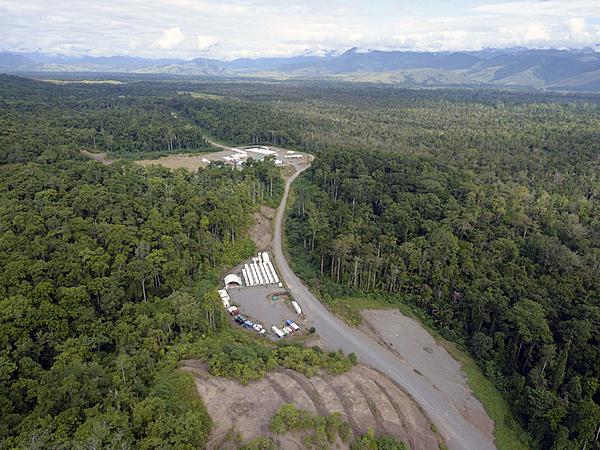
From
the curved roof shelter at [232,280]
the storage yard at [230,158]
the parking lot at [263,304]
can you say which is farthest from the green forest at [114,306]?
the storage yard at [230,158]

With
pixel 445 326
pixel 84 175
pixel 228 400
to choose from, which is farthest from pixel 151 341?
pixel 84 175

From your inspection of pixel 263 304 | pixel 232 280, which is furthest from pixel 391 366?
pixel 232 280

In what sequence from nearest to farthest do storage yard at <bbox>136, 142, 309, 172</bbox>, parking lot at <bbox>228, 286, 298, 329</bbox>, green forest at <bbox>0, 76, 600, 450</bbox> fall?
green forest at <bbox>0, 76, 600, 450</bbox>, parking lot at <bbox>228, 286, 298, 329</bbox>, storage yard at <bbox>136, 142, 309, 172</bbox>

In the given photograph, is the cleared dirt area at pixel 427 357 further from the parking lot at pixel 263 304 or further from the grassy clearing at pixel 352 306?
the parking lot at pixel 263 304

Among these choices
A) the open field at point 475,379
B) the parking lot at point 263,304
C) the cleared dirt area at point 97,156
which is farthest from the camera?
the cleared dirt area at point 97,156

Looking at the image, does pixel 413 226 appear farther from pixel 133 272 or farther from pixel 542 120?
pixel 542 120

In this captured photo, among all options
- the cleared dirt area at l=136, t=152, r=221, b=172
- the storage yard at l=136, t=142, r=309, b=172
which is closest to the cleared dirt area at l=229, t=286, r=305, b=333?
the storage yard at l=136, t=142, r=309, b=172

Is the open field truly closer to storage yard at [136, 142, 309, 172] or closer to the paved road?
the paved road

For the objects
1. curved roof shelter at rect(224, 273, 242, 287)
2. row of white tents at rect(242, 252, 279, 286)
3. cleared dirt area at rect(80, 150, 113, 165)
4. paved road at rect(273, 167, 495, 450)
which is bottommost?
paved road at rect(273, 167, 495, 450)
